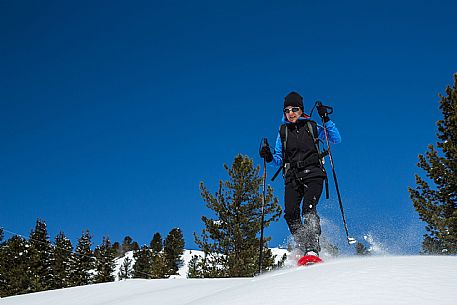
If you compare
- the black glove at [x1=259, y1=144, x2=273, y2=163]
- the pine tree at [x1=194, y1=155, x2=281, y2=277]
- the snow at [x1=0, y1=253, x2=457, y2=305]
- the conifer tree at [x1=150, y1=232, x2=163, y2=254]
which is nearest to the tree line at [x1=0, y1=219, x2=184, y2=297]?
the pine tree at [x1=194, y1=155, x2=281, y2=277]

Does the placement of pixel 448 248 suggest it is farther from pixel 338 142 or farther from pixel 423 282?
pixel 423 282

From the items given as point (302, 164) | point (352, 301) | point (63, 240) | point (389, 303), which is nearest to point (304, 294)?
point (352, 301)

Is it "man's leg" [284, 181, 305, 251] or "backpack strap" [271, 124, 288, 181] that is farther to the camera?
"backpack strap" [271, 124, 288, 181]

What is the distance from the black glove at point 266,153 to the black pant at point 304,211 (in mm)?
658

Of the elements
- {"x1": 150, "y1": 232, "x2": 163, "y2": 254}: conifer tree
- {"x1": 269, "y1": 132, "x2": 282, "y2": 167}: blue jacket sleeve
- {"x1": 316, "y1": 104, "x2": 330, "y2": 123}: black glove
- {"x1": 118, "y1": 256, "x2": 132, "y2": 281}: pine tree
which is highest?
{"x1": 150, "y1": 232, "x2": 163, "y2": 254}: conifer tree

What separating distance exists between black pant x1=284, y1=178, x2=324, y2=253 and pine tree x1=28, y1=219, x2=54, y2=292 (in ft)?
104

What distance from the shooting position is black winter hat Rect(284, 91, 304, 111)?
5.82 m

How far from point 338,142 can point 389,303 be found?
14.2 feet

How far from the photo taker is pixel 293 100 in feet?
19.2

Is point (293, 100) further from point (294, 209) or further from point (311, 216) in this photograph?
point (311, 216)

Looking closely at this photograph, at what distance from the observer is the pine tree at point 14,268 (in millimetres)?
31656

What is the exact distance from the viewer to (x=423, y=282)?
213cm

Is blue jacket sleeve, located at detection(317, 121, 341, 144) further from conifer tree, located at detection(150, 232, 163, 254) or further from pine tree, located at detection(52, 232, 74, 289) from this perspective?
conifer tree, located at detection(150, 232, 163, 254)

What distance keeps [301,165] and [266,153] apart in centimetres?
75
